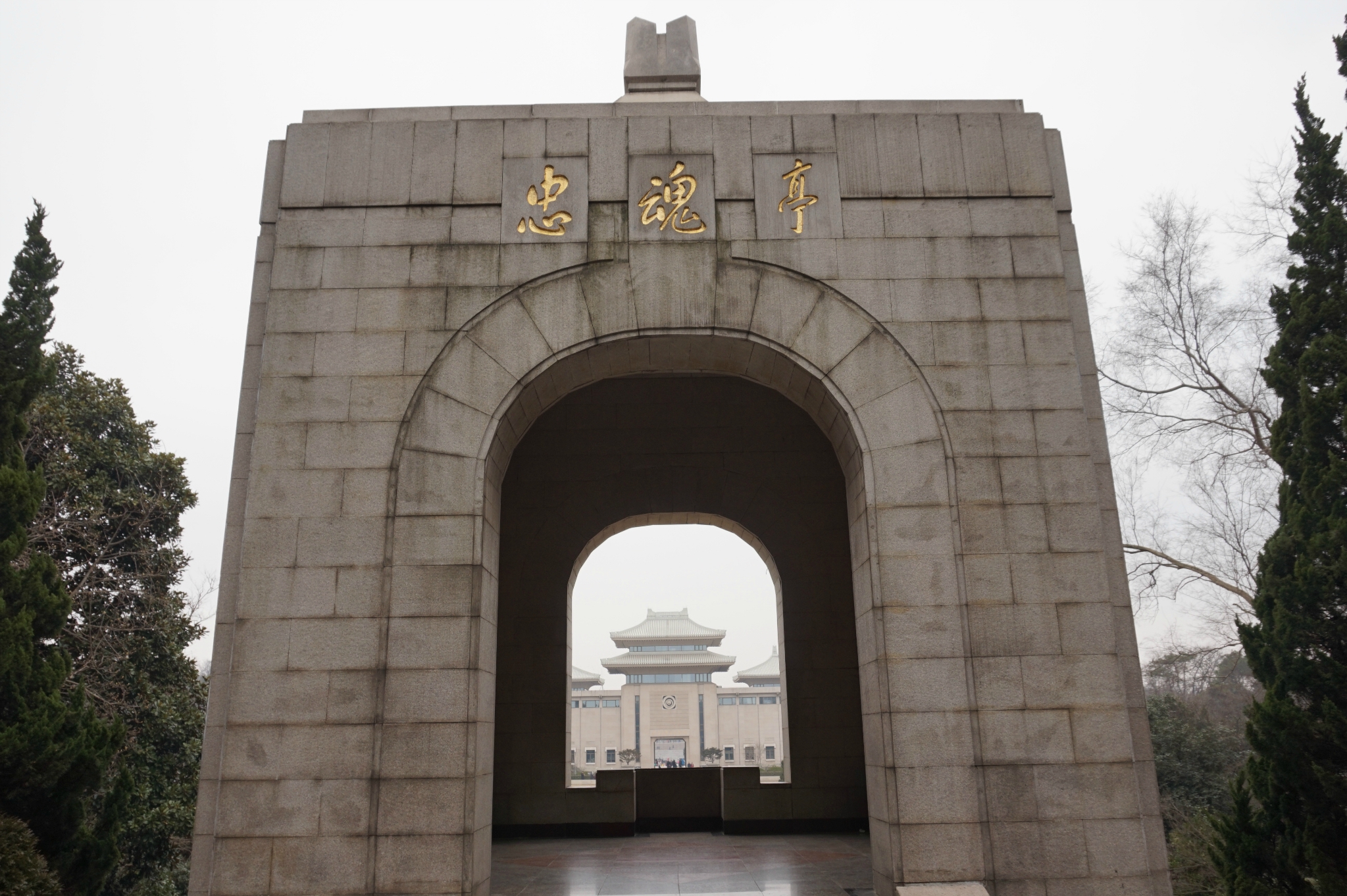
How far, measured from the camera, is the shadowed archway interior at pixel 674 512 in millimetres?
10305

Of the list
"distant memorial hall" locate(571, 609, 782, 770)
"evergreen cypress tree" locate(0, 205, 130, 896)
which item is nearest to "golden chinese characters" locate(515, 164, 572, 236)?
"evergreen cypress tree" locate(0, 205, 130, 896)

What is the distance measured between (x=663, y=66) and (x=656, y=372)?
278cm

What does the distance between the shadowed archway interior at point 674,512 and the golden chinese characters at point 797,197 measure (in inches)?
180

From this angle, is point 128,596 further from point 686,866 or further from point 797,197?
point 797,197

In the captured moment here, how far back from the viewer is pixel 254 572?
241 inches

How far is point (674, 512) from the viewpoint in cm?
1104

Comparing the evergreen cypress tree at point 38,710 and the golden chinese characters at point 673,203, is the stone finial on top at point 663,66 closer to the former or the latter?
the golden chinese characters at point 673,203

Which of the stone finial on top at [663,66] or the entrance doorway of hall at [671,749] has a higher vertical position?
the stone finial on top at [663,66]

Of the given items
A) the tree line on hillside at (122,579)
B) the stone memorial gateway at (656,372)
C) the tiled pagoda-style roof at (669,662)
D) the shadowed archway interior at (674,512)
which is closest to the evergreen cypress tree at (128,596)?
the tree line on hillside at (122,579)

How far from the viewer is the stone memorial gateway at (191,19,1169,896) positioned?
5.74 meters

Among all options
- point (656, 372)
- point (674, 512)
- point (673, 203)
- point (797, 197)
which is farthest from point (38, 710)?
point (797, 197)

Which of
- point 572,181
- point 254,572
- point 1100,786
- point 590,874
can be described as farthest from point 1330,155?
point 254,572

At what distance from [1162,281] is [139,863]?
1943 cm

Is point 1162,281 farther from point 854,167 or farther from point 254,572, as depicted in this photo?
point 254,572
